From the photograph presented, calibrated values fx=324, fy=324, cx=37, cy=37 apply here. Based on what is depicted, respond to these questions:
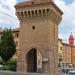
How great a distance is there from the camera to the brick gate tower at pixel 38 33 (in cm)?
4981

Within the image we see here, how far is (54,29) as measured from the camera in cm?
5272

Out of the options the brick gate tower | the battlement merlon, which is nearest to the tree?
the brick gate tower

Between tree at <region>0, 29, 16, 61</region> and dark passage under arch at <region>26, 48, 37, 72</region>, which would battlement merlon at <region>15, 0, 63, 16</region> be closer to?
dark passage under arch at <region>26, 48, 37, 72</region>

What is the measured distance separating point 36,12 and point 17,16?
3.87m

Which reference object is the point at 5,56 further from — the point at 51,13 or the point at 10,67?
the point at 51,13

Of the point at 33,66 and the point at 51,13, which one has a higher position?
the point at 51,13

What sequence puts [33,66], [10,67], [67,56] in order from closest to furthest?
1. [33,66]
2. [10,67]
3. [67,56]

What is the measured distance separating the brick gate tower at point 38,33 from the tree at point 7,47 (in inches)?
763

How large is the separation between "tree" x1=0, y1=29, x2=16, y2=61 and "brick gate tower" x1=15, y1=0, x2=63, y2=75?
1937cm

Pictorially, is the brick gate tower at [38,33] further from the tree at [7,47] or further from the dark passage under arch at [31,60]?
the tree at [7,47]

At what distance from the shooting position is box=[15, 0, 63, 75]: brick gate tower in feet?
163

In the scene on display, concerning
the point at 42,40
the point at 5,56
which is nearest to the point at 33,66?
the point at 42,40

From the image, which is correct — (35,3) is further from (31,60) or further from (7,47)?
(7,47)

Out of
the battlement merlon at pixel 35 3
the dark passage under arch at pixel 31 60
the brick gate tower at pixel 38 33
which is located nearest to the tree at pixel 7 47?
the dark passage under arch at pixel 31 60
